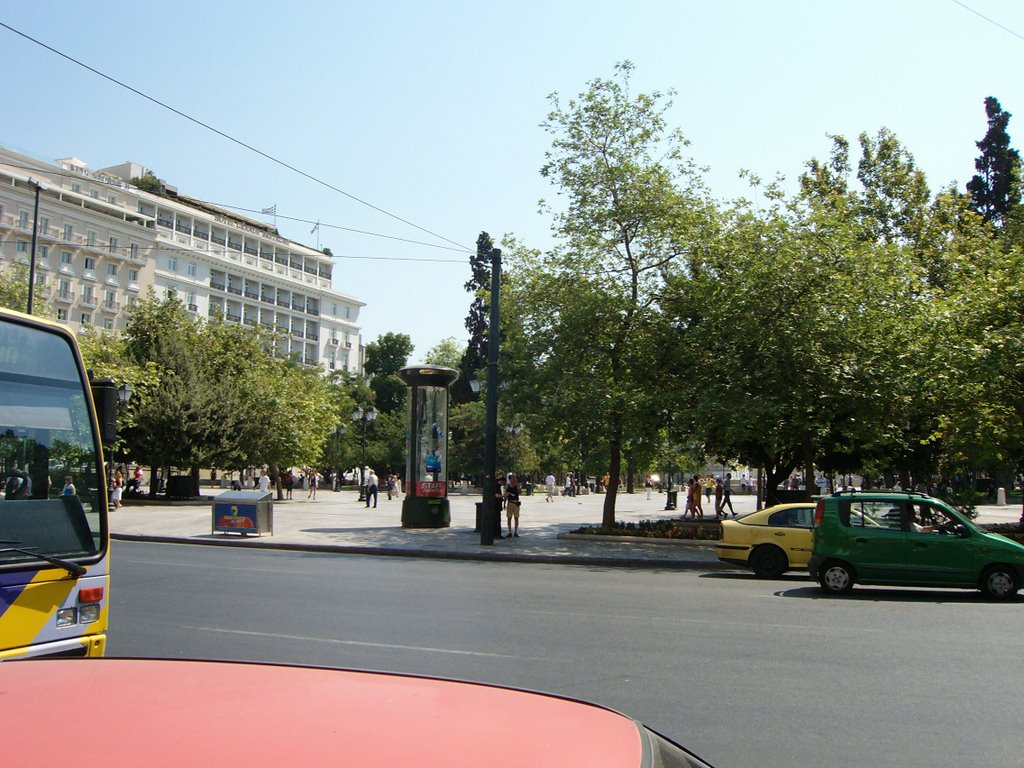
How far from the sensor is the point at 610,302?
23.8 m

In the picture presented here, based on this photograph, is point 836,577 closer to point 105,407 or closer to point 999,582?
point 999,582

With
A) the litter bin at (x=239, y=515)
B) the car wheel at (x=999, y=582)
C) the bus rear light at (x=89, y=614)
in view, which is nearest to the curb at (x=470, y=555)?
the litter bin at (x=239, y=515)

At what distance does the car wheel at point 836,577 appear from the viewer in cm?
1447

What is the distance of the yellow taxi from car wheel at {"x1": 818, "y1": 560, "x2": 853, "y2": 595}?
2880mm

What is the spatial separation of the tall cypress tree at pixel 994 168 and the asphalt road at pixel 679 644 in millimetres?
32056

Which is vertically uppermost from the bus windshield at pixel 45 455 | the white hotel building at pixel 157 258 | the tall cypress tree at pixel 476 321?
the white hotel building at pixel 157 258

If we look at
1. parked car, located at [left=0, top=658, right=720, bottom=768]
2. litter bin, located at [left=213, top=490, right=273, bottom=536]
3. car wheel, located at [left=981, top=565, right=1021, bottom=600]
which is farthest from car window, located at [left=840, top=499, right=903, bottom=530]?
litter bin, located at [left=213, top=490, right=273, bottom=536]

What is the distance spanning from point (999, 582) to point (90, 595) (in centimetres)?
1300

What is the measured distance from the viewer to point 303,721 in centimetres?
197

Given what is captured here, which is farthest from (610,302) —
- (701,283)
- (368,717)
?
(368,717)

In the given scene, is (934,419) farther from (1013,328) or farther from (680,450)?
(680,450)

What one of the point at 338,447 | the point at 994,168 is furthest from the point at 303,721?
the point at 338,447

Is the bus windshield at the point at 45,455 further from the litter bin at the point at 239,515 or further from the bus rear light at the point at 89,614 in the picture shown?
the litter bin at the point at 239,515

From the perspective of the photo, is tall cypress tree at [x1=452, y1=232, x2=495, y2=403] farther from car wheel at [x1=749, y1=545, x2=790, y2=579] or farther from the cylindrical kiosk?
car wheel at [x1=749, y1=545, x2=790, y2=579]
